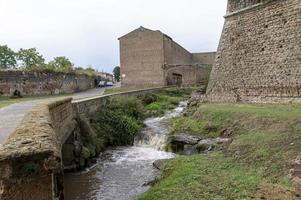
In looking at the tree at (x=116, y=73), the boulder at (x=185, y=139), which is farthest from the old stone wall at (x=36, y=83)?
the tree at (x=116, y=73)

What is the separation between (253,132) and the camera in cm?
1266

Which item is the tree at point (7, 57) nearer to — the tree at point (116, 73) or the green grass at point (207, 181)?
the tree at point (116, 73)

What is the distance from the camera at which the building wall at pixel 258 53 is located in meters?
17.4

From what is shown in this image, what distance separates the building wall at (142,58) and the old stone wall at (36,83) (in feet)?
52.6

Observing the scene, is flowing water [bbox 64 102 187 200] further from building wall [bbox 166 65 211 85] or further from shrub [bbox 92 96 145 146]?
building wall [bbox 166 65 211 85]

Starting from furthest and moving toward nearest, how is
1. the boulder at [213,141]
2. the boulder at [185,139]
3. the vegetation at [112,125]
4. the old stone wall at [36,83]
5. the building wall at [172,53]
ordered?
the building wall at [172,53] → the old stone wall at [36,83] → the vegetation at [112,125] → the boulder at [185,139] → the boulder at [213,141]

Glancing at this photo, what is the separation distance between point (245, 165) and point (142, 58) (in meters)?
38.0

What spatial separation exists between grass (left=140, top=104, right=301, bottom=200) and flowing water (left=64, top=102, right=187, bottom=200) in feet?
3.61

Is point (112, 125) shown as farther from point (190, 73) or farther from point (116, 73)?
point (116, 73)

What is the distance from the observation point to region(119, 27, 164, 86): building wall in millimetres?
46656

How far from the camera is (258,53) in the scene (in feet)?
65.7

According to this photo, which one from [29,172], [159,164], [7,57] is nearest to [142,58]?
[7,57]

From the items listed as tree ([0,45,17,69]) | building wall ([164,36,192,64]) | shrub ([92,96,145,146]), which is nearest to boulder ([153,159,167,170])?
shrub ([92,96,145,146])

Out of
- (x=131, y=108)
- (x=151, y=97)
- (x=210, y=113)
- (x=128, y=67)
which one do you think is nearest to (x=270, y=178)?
(x=210, y=113)
